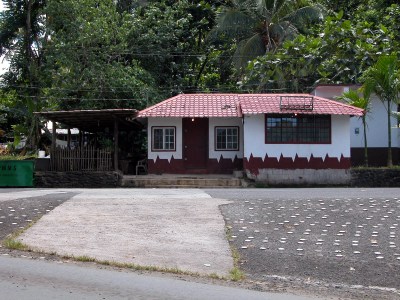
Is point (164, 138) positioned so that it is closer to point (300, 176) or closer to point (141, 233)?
point (300, 176)

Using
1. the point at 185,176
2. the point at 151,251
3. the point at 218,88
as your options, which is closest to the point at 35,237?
the point at 151,251

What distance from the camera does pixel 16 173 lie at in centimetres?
2330

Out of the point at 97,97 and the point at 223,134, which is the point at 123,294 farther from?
the point at 97,97

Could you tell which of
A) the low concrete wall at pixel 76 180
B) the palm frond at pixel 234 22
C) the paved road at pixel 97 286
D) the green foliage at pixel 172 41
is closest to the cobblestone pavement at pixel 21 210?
the paved road at pixel 97 286

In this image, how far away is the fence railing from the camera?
2422 cm

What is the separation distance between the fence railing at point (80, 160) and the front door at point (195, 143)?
384 centimetres

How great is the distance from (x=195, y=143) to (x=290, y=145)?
182 inches

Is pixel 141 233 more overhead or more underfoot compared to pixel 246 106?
more underfoot

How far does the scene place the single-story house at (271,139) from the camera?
79.3 ft

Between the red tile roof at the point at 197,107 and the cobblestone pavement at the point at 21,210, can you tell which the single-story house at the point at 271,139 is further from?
the cobblestone pavement at the point at 21,210

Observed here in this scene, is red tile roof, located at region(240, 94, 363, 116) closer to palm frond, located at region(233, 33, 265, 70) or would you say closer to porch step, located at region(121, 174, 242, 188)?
porch step, located at region(121, 174, 242, 188)

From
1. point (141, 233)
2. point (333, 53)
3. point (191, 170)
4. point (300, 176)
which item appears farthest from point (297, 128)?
point (141, 233)

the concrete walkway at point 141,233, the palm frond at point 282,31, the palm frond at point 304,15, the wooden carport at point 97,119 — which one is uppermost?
the palm frond at point 304,15

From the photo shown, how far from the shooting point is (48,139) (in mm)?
37938
